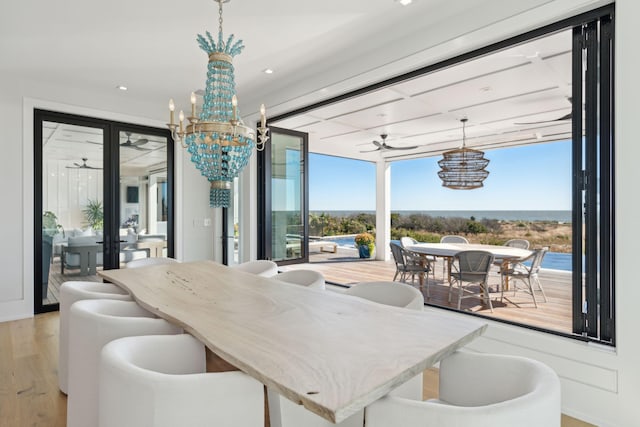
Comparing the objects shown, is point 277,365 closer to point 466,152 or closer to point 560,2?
point 560,2

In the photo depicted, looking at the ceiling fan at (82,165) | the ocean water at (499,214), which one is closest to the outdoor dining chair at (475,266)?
the ceiling fan at (82,165)

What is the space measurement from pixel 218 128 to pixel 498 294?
16.0ft

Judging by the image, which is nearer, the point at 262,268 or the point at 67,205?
the point at 262,268

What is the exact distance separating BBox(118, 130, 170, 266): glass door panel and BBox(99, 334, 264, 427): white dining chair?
4.28m

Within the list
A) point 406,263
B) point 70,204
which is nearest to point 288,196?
point 406,263

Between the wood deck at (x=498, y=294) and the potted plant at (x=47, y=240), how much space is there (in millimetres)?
2973

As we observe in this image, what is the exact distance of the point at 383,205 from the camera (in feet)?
29.0

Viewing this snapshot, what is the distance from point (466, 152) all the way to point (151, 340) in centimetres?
527

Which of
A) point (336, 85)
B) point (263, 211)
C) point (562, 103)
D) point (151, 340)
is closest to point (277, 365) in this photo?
point (151, 340)

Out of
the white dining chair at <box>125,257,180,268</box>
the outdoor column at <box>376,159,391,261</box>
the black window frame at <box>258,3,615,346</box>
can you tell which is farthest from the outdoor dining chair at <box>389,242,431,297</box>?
the outdoor column at <box>376,159,391,261</box>

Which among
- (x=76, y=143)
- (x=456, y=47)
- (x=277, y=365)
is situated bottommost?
(x=277, y=365)

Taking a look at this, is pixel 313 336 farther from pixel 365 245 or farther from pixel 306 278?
pixel 365 245

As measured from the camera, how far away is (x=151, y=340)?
57.3 inches
